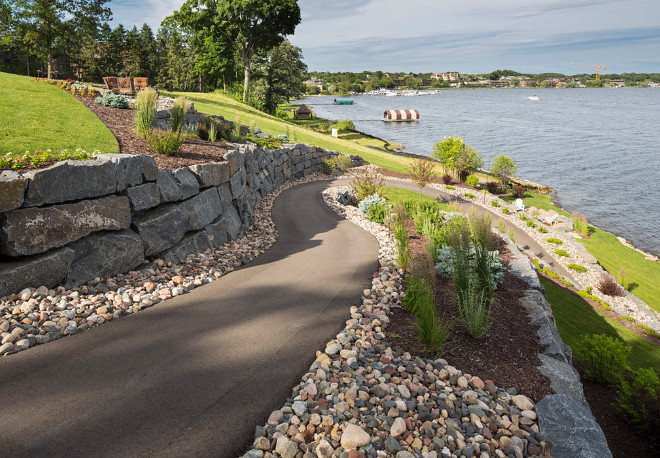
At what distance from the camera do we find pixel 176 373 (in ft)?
15.3

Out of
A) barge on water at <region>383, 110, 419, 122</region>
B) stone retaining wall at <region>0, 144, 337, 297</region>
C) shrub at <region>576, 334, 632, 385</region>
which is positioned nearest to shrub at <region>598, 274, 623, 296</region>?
shrub at <region>576, 334, 632, 385</region>

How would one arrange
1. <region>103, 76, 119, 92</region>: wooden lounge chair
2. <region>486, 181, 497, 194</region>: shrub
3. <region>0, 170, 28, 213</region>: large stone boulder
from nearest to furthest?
<region>0, 170, 28, 213</region>: large stone boulder < <region>103, 76, 119, 92</region>: wooden lounge chair < <region>486, 181, 497, 194</region>: shrub

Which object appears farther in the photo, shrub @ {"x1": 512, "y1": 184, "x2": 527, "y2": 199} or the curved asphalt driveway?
shrub @ {"x1": 512, "y1": 184, "x2": 527, "y2": 199}

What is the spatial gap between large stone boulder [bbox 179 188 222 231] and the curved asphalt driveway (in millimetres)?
1824

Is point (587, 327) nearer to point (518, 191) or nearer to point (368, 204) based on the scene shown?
point (368, 204)

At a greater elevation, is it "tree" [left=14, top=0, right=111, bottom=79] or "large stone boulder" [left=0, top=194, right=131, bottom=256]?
"tree" [left=14, top=0, right=111, bottom=79]

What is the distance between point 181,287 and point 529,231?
18.4m

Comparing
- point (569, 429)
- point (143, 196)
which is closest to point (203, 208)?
point (143, 196)

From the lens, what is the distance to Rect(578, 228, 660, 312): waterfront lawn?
16078 millimetres

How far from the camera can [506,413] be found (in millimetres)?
4547

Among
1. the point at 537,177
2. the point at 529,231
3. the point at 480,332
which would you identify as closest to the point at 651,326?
the point at 529,231

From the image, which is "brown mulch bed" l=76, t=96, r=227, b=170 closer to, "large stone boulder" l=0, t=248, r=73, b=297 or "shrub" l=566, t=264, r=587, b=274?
"large stone boulder" l=0, t=248, r=73, b=297

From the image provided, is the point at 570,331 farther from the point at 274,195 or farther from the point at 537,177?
the point at 537,177

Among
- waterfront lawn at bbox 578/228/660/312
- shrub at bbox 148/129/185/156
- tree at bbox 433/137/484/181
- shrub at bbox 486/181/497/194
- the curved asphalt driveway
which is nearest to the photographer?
the curved asphalt driveway
